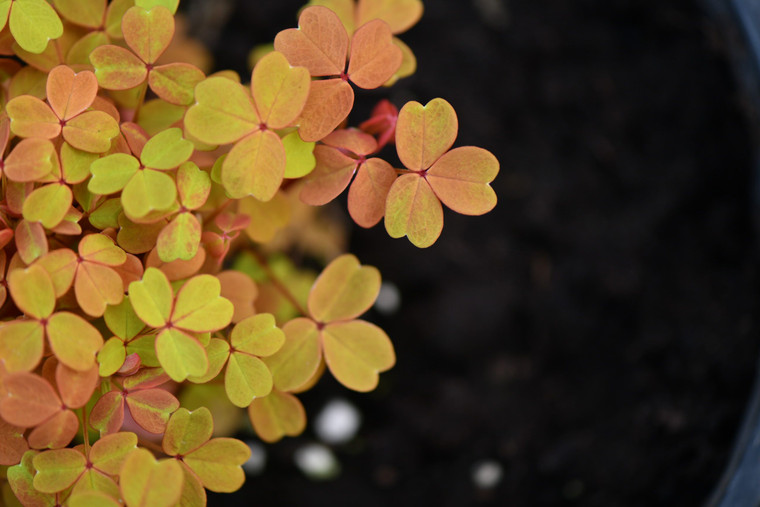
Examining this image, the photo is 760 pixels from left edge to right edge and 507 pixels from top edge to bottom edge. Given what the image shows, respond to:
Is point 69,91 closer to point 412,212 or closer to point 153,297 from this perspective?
point 153,297

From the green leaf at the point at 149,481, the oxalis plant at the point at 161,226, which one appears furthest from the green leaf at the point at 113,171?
the green leaf at the point at 149,481

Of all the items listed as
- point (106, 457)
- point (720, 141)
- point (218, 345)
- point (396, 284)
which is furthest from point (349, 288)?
point (720, 141)

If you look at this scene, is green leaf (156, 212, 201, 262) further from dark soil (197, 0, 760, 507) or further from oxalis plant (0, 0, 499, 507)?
dark soil (197, 0, 760, 507)

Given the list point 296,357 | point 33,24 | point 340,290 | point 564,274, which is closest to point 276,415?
point 296,357

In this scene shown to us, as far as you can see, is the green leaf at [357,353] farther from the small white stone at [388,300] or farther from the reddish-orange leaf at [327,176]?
the small white stone at [388,300]

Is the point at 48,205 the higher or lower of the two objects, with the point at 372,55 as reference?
lower

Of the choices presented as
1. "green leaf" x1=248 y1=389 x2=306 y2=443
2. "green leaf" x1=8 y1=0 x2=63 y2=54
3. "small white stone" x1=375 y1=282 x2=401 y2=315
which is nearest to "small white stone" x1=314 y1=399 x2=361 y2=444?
"small white stone" x1=375 y1=282 x2=401 y2=315
